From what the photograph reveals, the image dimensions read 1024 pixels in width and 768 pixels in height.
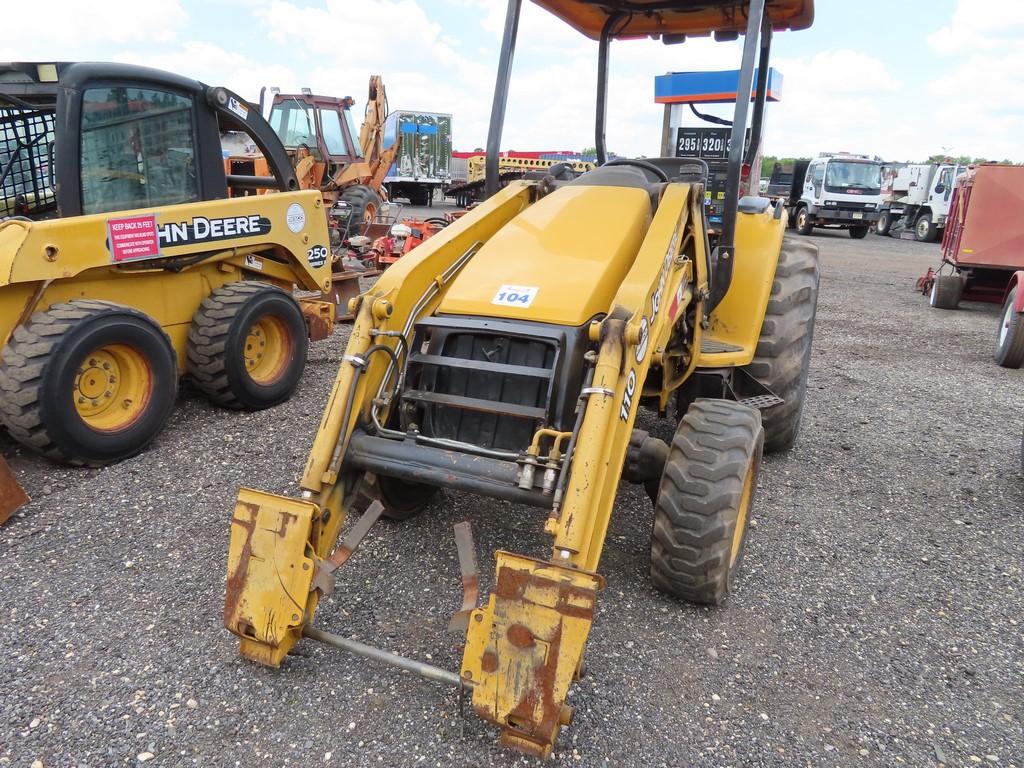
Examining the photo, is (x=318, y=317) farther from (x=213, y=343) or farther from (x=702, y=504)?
(x=702, y=504)

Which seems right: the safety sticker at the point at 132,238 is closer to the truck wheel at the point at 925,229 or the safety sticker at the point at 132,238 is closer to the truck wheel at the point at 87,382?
the truck wheel at the point at 87,382

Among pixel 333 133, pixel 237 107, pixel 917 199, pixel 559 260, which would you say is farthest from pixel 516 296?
pixel 917 199

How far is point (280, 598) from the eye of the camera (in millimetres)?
2447

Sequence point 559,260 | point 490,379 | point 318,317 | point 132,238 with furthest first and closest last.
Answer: point 318,317, point 132,238, point 559,260, point 490,379

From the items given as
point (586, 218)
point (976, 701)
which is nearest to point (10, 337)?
point (586, 218)

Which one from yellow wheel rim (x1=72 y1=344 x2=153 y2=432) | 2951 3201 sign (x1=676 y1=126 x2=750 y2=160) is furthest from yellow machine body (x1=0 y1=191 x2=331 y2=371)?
2951 3201 sign (x1=676 y1=126 x2=750 y2=160)

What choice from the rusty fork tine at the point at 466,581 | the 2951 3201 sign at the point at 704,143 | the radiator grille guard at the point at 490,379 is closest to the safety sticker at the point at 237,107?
the radiator grille guard at the point at 490,379

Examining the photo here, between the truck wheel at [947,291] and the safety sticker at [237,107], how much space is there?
956cm

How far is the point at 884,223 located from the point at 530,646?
85.7ft

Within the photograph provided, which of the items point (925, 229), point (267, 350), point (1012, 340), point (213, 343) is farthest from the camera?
point (925, 229)

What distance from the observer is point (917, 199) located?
75.9 feet

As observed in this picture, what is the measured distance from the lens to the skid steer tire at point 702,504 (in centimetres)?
278

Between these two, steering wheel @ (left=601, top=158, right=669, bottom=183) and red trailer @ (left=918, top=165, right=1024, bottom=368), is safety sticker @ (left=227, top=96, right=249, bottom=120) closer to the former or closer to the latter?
steering wheel @ (left=601, top=158, right=669, bottom=183)

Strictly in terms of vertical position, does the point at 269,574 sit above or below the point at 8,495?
above
